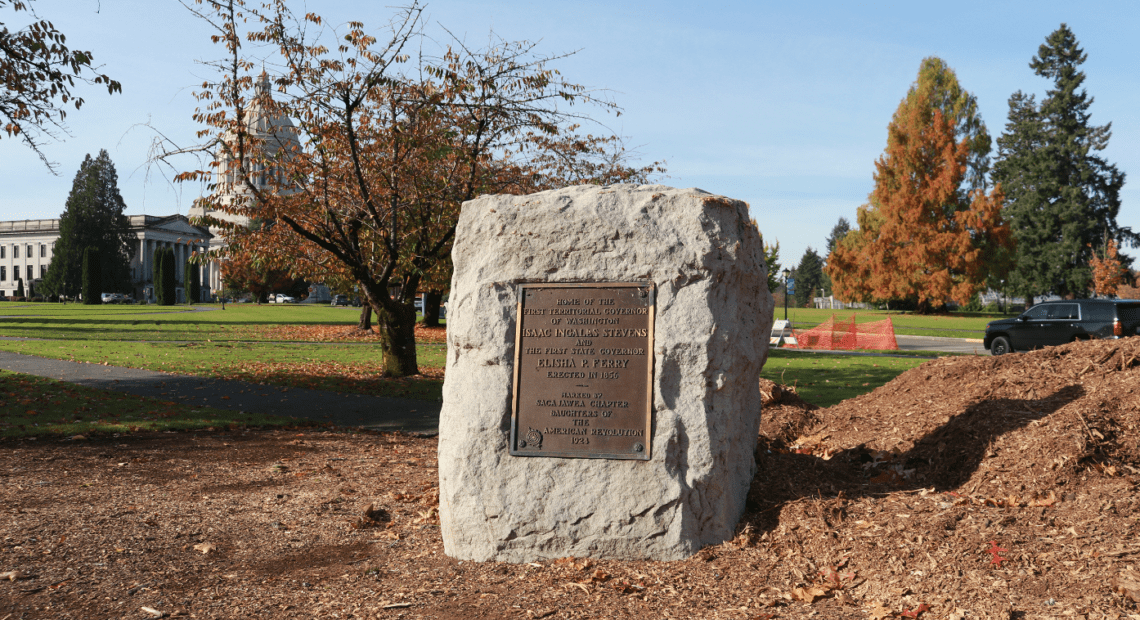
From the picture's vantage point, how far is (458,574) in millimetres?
4359

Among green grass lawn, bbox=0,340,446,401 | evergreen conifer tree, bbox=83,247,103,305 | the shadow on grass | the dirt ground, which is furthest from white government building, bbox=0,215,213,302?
the shadow on grass

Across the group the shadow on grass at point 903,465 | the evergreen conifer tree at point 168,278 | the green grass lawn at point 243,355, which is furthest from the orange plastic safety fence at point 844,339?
the evergreen conifer tree at point 168,278

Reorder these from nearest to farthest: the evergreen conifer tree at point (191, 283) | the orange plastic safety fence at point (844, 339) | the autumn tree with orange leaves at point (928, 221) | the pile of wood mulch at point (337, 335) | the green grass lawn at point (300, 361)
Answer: the green grass lawn at point (300, 361), the orange plastic safety fence at point (844, 339), the pile of wood mulch at point (337, 335), the autumn tree with orange leaves at point (928, 221), the evergreen conifer tree at point (191, 283)

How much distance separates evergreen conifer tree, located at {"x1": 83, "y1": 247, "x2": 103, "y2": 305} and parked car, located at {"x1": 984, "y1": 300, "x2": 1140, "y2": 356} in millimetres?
74580

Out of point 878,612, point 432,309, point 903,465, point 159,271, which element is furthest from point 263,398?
point 159,271

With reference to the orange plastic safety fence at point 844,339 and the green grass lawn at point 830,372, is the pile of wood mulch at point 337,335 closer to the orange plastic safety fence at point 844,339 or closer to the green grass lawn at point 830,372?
the green grass lawn at point 830,372

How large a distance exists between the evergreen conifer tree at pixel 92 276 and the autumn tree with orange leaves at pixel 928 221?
219 ft

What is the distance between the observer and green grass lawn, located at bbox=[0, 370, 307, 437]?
8578 millimetres

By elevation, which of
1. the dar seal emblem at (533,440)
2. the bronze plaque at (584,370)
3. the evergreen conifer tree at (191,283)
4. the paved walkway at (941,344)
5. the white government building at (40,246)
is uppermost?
the white government building at (40,246)

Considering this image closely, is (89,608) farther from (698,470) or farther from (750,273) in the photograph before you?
(750,273)

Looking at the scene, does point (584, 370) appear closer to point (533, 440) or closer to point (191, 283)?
point (533, 440)

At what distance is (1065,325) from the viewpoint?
673 inches

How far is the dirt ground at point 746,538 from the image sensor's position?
381cm

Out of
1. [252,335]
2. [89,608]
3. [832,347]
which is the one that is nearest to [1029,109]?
[832,347]
